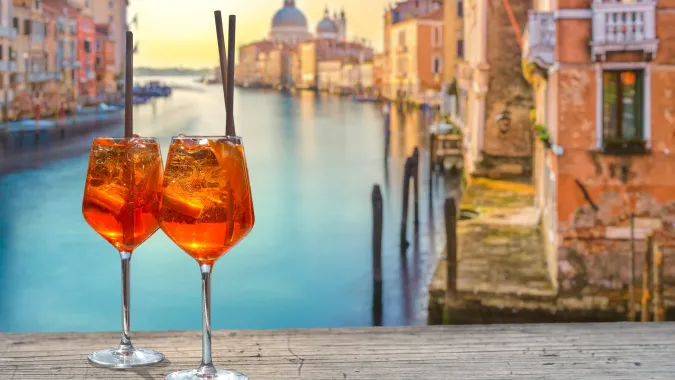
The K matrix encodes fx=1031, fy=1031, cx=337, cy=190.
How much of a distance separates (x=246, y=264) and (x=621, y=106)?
176 inches

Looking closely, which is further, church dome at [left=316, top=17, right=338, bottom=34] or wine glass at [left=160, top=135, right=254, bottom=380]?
church dome at [left=316, top=17, right=338, bottom=34]

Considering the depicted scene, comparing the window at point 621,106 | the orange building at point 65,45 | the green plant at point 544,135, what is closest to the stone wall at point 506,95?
the green plant at point 544,135

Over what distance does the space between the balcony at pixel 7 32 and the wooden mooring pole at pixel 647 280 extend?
1714 cm

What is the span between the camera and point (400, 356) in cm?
91

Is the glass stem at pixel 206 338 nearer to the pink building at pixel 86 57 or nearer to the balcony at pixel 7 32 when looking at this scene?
the balcony at pixel 7 32

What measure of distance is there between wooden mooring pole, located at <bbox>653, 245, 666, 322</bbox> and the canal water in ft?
5.69

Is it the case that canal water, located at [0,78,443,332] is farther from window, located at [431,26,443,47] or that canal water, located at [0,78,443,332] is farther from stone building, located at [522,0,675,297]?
window, located at [431,26,443,47]

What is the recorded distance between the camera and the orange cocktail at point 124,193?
89cm

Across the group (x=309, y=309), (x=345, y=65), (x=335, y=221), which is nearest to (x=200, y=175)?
(x=309, y=309)

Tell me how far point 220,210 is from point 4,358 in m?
0.27

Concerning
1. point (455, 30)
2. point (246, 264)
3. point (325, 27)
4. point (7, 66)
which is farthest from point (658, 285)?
point (325, 27)

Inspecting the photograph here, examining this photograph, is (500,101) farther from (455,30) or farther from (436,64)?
(436,64)

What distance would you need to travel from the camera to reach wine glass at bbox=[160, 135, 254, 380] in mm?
792

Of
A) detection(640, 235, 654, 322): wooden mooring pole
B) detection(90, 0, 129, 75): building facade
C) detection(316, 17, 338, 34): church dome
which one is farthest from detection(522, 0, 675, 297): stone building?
detection(316, 17, 338, 34): church dome
